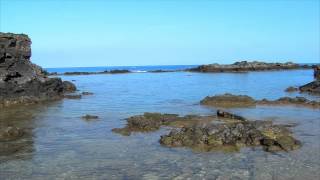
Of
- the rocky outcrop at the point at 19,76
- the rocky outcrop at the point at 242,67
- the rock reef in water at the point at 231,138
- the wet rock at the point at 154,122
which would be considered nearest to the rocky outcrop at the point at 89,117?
the wet rock at the point at 154,122

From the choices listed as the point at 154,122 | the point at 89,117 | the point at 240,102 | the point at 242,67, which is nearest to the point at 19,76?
the point at 89,117

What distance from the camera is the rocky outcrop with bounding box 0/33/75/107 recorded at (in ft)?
116

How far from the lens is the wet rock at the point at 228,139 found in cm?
1723

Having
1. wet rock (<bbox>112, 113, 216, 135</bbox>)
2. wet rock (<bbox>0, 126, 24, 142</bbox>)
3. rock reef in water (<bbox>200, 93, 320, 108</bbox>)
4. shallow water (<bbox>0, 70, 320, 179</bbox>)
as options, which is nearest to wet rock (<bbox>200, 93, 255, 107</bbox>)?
rock reef in water (<bbox>200, 93, 320, 108</bbox>)

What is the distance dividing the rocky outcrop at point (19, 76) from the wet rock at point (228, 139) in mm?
19755

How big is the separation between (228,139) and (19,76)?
24.4 m

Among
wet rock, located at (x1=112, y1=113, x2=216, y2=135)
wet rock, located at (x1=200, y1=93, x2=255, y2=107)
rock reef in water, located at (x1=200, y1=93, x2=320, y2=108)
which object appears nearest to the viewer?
wet rock, located at (x1=112, y1=113, x2=216, y2=135)

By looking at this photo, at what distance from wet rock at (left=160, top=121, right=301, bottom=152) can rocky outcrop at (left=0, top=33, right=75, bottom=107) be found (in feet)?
64.8

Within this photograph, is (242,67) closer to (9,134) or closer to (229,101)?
(229,101)

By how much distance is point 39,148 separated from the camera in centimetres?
1777

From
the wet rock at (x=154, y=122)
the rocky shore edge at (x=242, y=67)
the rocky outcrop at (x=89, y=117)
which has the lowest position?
the rocky outcrop at (x=89, y=117)

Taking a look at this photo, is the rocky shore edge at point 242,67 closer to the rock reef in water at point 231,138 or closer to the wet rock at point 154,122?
the wet rock at point 154,122

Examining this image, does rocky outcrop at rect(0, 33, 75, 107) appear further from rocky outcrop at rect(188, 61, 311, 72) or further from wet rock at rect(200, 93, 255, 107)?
rocky outcrop at rect(188, 61, 311, 72)

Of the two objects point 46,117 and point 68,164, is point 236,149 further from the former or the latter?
point 46,117
